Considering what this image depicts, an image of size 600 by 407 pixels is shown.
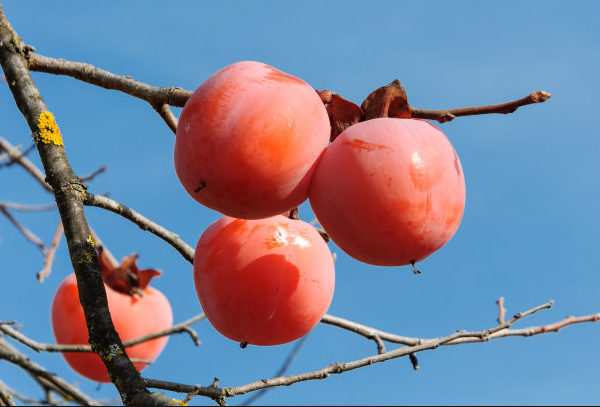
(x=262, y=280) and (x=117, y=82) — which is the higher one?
(x=117, y=82)

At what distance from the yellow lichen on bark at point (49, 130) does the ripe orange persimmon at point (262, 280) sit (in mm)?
471

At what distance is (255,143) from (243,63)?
0.87 feet

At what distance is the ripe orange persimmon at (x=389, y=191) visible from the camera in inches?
53.4

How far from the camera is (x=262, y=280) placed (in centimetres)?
161

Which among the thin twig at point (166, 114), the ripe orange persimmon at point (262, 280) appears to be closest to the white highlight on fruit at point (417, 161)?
the ripe orange persimmon at point (262, 280)

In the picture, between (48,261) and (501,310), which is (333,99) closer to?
(501,310)

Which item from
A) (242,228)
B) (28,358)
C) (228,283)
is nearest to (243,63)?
(242,228)

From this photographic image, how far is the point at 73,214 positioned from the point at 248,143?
20.0 inches

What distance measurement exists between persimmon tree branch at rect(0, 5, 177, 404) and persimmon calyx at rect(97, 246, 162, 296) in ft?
4.48

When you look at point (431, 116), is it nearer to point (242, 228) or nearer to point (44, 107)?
point (242, 228)

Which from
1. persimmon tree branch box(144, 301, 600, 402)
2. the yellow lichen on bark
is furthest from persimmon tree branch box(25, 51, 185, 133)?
persimmon tree branch box(144, 301, 600, 402)

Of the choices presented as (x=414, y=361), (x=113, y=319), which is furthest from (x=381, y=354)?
(x=113, y=319)

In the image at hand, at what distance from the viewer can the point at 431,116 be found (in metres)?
1.55

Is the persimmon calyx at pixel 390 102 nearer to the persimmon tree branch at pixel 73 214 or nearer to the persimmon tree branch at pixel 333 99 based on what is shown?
the persimmon tree branch at pixel 333 99
